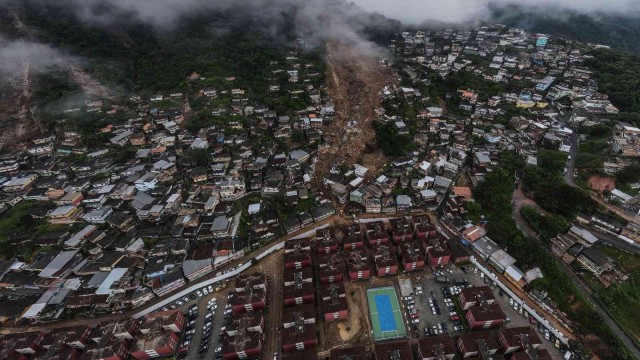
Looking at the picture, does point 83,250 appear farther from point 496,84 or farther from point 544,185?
point 496,84

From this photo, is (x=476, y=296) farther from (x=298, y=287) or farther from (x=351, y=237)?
(x=298, y=287)

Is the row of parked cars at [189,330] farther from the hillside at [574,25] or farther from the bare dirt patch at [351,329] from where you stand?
the hillside at [574,25]

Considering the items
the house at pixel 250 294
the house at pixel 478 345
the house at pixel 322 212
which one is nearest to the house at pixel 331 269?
the house at pixel 250 294

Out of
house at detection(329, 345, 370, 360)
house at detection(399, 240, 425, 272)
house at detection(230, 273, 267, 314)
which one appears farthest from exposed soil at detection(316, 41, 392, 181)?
house at detection(329, 345, 370, 360)

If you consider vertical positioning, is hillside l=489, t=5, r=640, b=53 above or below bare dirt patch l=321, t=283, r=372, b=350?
above

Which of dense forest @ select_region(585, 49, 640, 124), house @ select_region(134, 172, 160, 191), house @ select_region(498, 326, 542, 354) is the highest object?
dense forest @ select_region(585, 49, 640, 124)

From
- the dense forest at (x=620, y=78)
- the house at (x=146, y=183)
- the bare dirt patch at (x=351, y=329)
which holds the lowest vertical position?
the bare dirt patch at (x=351, y=329)

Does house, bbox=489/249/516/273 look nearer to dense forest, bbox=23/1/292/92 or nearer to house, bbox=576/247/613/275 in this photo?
house, bbox=576/247/613/275
